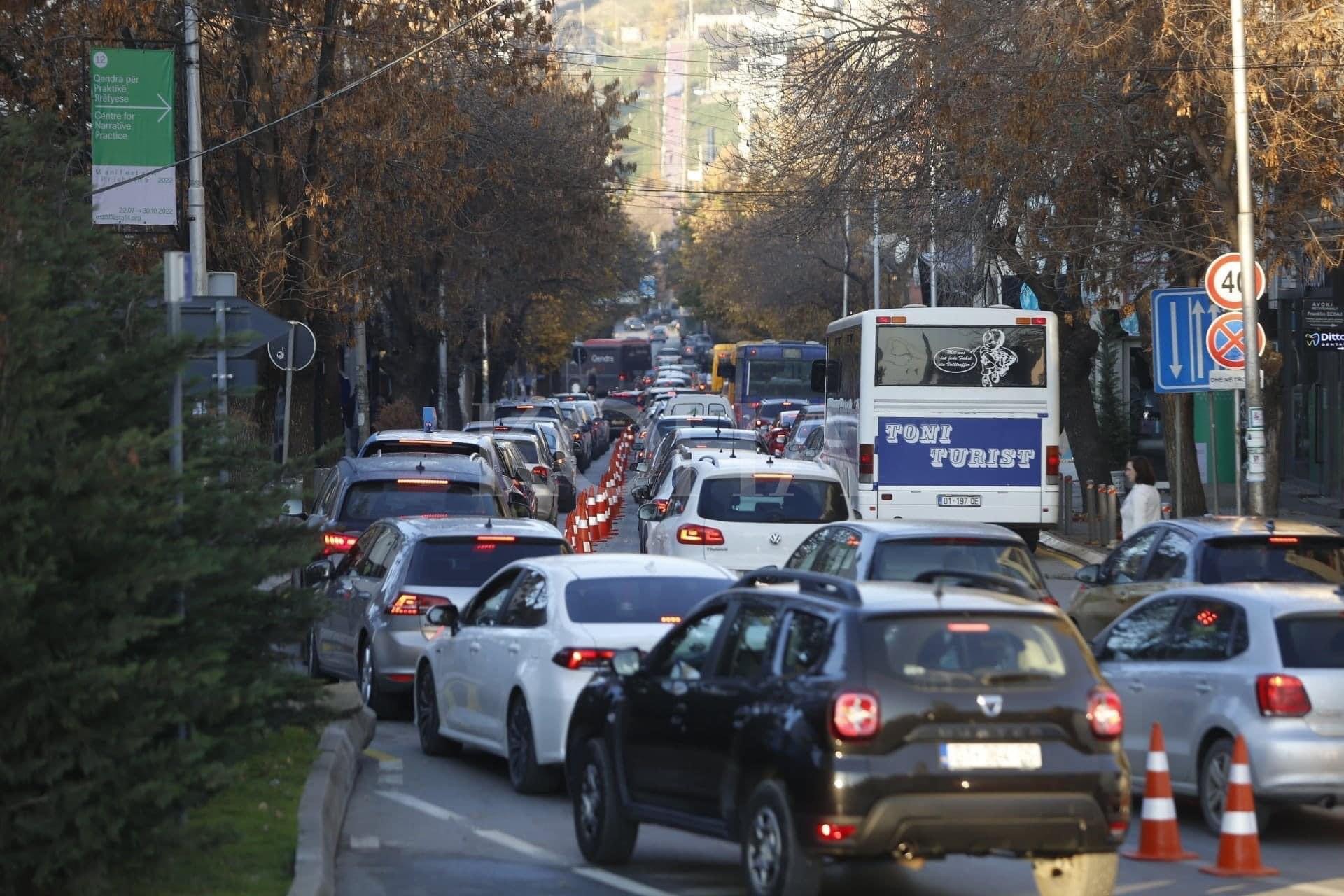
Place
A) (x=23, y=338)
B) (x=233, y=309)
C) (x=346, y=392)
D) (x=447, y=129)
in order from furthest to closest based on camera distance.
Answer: (x=346, y=392) → (x=447, y=129) → (x=233, y=309) → (x=23, y=338)

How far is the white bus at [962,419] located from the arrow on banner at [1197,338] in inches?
210

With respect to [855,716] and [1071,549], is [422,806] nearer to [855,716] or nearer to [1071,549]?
[855,716]

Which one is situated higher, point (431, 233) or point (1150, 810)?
point (431, 233)

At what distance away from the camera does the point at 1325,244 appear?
26922mm

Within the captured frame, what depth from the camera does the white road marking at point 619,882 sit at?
9.12m

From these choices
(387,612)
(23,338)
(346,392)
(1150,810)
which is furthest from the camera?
(346,392)

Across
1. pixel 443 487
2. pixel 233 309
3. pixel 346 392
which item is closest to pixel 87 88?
pixel 443 487

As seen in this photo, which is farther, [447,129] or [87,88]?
[447,129]

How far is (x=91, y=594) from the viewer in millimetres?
7203

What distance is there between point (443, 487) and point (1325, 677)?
962 centimetres

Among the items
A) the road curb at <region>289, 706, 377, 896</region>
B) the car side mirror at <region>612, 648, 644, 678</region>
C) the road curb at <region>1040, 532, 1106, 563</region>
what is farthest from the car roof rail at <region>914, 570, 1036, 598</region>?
the road curb at <region>1040, 532, 1106, 563</region>

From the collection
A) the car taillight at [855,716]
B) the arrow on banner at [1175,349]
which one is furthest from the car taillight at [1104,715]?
the arrow on banner at [1175,349]

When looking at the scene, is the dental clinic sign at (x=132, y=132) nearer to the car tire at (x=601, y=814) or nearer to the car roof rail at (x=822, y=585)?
the car tire at (x=601, y=814)

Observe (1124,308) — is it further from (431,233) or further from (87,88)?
(431,233)
